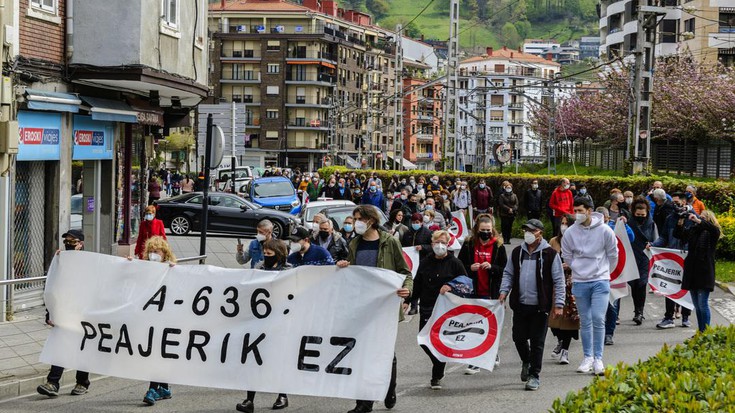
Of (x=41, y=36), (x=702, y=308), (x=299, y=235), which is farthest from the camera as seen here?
(x=41, y=36)

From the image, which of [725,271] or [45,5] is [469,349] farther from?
[725,271]

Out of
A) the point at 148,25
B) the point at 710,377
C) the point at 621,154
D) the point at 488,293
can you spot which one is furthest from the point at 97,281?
the point at 621,154

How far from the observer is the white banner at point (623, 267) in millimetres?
15140

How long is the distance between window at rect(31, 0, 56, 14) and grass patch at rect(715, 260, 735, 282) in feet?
43.5

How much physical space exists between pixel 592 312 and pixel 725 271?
11878mm

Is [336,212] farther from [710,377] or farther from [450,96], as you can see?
[450,96]

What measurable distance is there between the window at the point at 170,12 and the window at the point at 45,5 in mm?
2510

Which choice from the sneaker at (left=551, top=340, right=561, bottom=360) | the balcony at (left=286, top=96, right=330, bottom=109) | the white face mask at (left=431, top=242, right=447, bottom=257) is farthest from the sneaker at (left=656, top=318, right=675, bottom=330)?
the balcony at (left=286, top=96, right=330, bottom=109)

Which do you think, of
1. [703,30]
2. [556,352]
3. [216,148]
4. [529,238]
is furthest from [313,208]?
[703,30]

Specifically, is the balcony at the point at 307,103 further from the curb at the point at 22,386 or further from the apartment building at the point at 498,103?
the curb at the point at 22,386

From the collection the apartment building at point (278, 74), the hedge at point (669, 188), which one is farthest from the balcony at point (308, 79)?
the hedge at point (669, 188)

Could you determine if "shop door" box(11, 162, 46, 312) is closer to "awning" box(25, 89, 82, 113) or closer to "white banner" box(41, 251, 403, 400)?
"awning" box(25, 89, 82, 113)

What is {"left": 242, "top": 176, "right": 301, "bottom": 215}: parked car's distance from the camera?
38.8m

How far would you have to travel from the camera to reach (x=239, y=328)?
1030 cm
